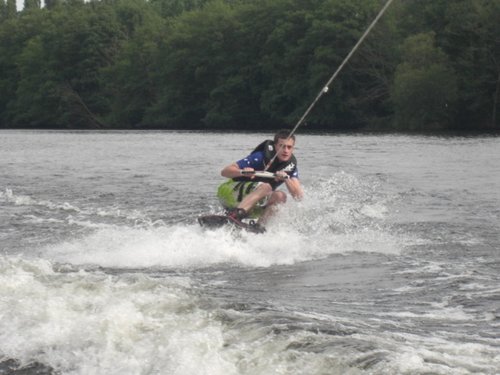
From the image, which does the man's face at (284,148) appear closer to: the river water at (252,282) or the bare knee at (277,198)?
the bare knee at (277,198)

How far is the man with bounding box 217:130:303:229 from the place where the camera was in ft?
39.2

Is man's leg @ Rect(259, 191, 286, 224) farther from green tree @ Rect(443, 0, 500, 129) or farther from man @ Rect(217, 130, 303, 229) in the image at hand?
green tree @ Rect(443, 0, 500, 129)

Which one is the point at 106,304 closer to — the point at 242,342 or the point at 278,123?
the point at 242,342

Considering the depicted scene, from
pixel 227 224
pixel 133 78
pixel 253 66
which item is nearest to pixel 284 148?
pixel 227 224

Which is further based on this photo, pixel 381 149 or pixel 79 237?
pixel 381 149

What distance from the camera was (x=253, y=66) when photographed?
79188mm

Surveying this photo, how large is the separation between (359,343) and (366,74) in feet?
207

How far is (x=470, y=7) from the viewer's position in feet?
190

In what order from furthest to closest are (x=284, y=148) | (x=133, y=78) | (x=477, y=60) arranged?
1. (x=133, y=78)
2. (x=477, y=60)
3. (x=284, y=148)

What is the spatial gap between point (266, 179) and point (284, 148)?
47 centimetres

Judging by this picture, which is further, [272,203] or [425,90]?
[425,90]

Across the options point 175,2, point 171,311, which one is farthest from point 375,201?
point 175,2

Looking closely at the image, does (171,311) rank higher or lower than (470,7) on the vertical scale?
lower

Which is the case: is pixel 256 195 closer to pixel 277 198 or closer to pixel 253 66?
pixel 277 198
